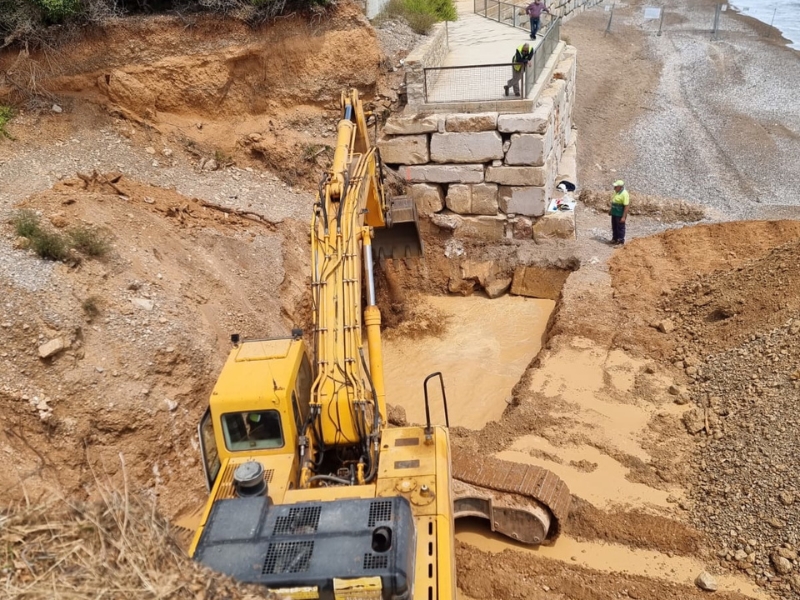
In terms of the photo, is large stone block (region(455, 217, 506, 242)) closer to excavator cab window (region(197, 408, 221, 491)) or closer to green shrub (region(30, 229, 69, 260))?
green shrub (region(30, 229, 69, 260))

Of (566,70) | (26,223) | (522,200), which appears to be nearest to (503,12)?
(566,70)

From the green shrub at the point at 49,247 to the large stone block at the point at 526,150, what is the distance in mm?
8862

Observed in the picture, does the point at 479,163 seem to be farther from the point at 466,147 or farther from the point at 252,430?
the point at 252,430

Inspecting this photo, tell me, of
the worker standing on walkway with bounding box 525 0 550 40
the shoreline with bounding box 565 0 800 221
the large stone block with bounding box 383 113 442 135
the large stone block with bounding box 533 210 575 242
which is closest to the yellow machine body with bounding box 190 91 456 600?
the large stone block with bounding box 383 113 442 135

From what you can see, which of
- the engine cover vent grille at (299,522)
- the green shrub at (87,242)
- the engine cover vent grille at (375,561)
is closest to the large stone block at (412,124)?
the green shrub at (87,242)

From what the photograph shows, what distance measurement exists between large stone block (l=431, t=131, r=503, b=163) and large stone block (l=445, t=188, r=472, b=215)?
0.61 meters

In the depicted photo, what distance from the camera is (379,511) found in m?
4.84

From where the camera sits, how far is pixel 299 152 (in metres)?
14.3

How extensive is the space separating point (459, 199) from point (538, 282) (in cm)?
260

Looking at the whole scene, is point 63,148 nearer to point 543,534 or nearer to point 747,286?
point 543,534

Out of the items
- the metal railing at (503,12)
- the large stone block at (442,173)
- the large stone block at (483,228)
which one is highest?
the metal railing at (503,12)

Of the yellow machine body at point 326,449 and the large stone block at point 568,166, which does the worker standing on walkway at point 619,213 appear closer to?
the large stone block at point 568,166

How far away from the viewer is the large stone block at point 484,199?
1454 centimetres

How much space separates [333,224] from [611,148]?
14880mm
